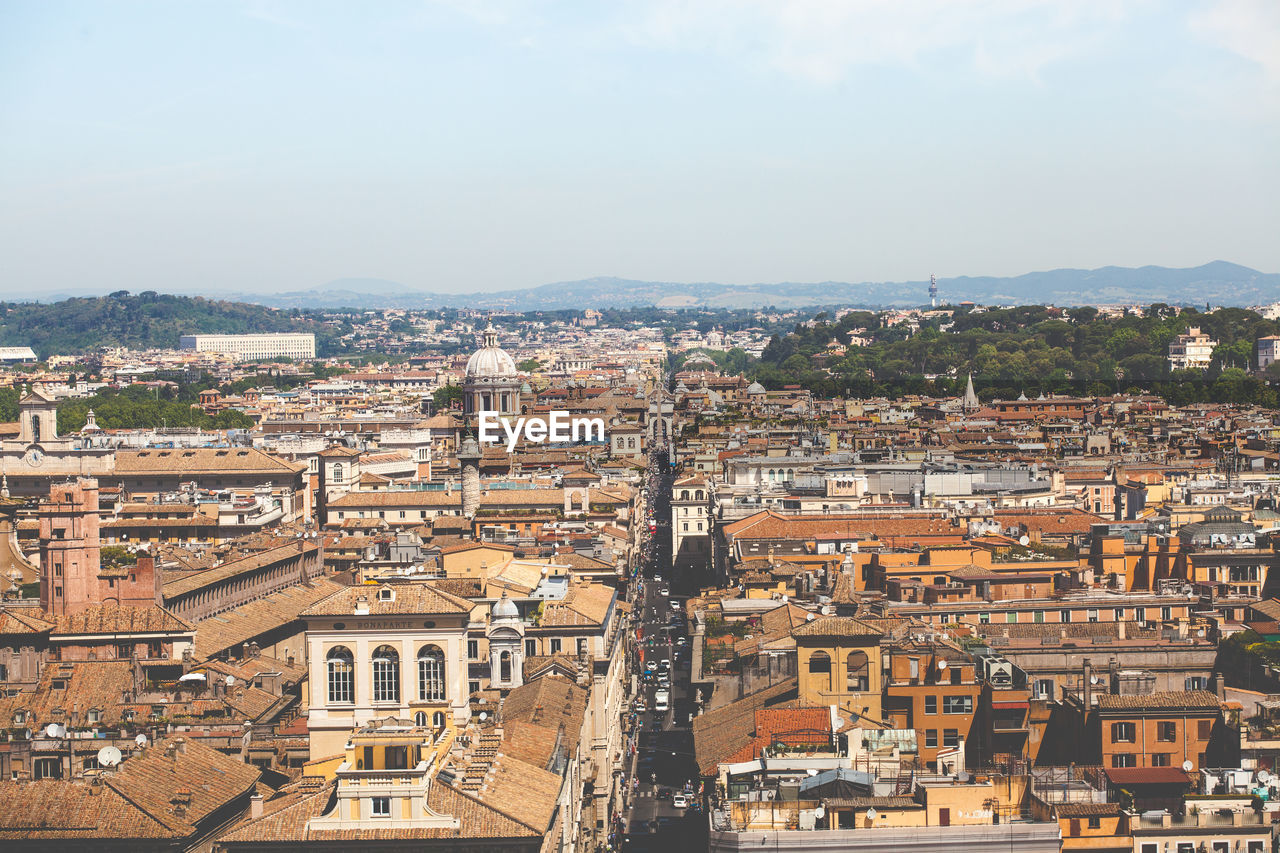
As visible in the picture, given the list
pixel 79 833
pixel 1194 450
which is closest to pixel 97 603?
pixel 79 833

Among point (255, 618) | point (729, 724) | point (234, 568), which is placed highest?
point (729, 724)

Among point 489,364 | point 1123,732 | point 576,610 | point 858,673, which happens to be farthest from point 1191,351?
point 1123,732

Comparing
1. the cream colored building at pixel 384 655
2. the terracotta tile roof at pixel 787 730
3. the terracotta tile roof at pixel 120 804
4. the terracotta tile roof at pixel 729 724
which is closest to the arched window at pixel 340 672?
the cream colored building at pixel 384 655

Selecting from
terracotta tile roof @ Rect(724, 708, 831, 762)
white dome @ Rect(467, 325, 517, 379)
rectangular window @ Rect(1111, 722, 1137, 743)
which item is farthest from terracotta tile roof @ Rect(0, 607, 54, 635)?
white dome @ Rect(467, 325, 517, 379)

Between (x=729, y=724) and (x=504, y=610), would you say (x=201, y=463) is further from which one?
(x=729, y=724)

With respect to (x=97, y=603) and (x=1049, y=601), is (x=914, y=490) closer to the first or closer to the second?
(x=1049, y=601)

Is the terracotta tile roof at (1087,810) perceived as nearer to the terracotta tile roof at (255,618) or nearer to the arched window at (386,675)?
the arched window at (386,675)
